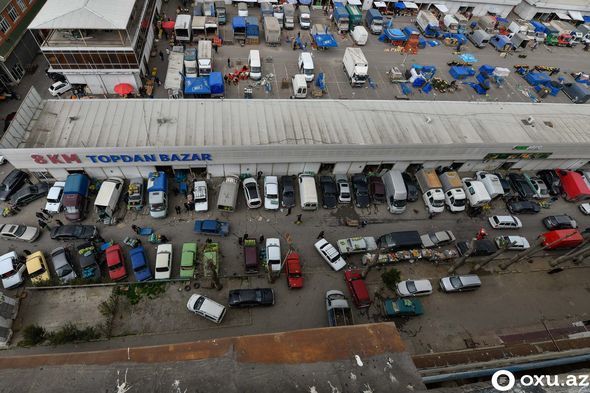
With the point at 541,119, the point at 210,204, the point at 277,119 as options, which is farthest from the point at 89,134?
the point at 541,119

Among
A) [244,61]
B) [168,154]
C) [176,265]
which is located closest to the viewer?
[176,265]

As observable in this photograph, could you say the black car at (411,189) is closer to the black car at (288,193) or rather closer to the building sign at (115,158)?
the black car at (288,193)

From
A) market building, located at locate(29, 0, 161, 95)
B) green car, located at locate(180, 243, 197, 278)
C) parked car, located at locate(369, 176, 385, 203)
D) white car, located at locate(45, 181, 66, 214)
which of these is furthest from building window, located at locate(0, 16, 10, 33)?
parked car, located at locate(369, 176, 385, 203)

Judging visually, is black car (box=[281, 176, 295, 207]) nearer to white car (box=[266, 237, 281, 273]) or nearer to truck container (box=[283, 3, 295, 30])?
white car (box=[266, 237, 281, 273])

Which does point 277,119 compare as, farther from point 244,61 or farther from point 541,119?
point 541,119

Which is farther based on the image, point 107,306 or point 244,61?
point 244,61

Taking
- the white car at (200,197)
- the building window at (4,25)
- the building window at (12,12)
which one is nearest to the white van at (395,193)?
the white car at (200,197)

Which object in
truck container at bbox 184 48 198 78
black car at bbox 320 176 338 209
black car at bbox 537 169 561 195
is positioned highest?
truck container at bbox 184 48 198 78
